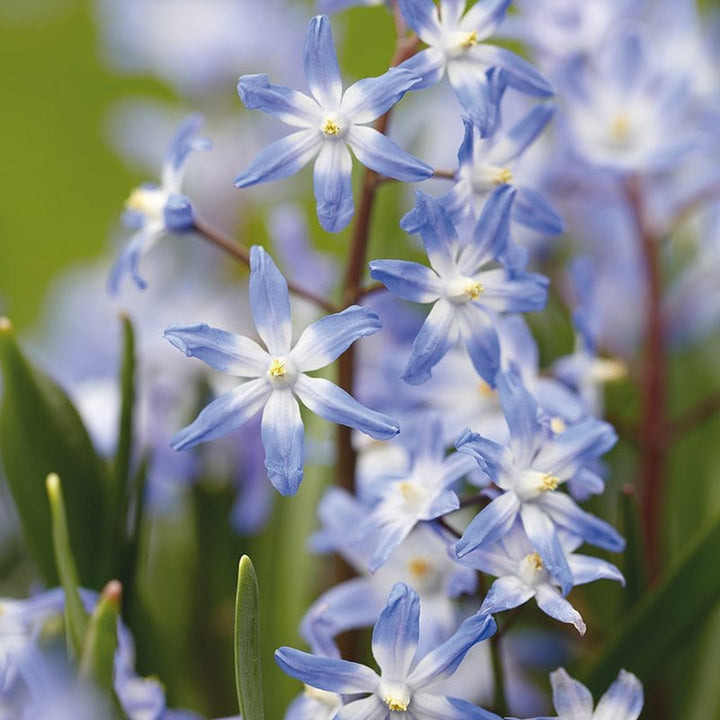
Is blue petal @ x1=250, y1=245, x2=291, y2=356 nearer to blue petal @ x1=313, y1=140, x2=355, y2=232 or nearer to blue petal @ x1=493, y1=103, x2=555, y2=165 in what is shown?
blue petal @ x1=313, y1=140, x2=355, y2=232

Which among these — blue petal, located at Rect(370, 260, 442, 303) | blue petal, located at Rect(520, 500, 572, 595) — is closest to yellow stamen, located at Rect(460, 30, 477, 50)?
blue petal, located at Rect(370, 260, 442, 303)

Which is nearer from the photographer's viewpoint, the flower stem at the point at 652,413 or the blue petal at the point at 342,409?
the blue petal at the point at 342,409

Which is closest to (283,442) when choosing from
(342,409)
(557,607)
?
(342,409)

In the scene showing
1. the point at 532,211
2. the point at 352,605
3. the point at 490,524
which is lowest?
the point at 352,605

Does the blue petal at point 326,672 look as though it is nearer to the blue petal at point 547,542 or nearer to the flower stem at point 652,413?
the blue petal at point 547,542

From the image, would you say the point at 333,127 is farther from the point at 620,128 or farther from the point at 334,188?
the point at 620,128

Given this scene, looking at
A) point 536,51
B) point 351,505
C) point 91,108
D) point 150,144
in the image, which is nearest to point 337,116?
point 351,505

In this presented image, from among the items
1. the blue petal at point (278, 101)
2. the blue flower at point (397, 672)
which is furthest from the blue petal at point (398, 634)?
the blue petal at point (278, 101)
